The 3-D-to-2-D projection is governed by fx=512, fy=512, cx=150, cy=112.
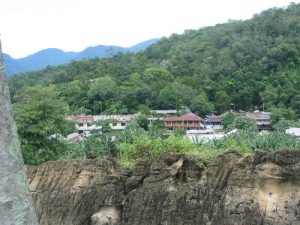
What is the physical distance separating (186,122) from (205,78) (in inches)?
432

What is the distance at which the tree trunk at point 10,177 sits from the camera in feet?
7.30

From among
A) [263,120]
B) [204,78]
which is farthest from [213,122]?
A: [204,78]

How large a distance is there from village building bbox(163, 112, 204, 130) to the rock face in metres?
36.2

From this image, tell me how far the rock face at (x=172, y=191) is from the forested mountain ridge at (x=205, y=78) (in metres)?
36.8

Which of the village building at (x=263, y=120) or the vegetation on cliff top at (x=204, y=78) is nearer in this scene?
the village building at (x=263, y=120)

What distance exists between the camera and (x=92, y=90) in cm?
5038

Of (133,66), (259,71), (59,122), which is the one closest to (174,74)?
(133,66)

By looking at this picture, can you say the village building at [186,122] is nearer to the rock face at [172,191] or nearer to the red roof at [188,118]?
A: the red roof at [188,118]

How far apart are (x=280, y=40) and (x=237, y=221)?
186 feet

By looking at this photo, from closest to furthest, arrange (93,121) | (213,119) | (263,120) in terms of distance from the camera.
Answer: (93,121) → (263,120) → (213,119)

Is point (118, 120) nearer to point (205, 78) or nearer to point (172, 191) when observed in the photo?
point (205, 78)

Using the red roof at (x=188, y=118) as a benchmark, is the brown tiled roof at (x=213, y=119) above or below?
below

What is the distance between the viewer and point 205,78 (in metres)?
55.8

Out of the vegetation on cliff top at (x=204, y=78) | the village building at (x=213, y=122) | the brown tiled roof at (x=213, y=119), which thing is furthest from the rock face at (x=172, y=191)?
the brown tiled roof at (x=213, y=119)
